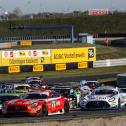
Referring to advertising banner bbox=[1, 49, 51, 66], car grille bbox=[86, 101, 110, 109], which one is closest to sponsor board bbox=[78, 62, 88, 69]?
advertising banner bbox=[1, 49, 51, 66]

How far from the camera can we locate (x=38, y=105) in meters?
19.9

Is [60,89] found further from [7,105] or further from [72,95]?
[7,105]

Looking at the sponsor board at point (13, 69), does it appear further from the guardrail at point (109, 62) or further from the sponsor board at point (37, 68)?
the guardrail at point (109, 62)

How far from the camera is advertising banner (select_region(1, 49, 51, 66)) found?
164 feet

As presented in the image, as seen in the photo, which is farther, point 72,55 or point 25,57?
point 72,55

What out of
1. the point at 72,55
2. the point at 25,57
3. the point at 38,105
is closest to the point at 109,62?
the point at 72,55

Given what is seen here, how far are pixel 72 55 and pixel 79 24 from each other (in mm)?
61806

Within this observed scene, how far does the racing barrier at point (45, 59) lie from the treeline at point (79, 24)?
52711 millimetres

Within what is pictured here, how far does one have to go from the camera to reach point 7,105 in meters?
19.9

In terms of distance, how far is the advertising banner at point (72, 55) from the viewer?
52.2 metres

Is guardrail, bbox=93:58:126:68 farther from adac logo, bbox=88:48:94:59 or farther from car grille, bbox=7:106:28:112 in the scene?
car grille, bbox=7:106:28:112

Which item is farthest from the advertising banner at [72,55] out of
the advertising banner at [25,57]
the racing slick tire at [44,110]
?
the racing slick tire at [44,110]

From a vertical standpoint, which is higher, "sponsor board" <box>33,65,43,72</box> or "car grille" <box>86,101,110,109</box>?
"sponsor board" <box>33,65,43,72</box>

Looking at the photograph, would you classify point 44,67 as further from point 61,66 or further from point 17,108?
point 17,108
